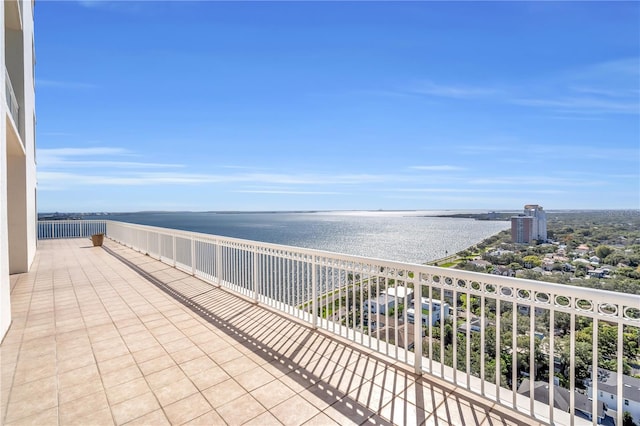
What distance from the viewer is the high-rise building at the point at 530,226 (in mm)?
8312

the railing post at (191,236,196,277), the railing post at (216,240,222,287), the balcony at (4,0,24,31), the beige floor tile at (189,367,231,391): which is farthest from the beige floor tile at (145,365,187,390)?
the balcony at (4,0,24,31)

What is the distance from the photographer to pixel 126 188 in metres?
35.0

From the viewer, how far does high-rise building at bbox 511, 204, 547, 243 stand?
831 cm

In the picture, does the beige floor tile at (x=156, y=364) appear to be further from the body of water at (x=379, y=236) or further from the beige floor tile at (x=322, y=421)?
the body of water at (x=379, y=236)

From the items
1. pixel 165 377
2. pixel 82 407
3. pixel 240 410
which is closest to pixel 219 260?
pixel 165 377

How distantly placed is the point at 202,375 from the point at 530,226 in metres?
9.48

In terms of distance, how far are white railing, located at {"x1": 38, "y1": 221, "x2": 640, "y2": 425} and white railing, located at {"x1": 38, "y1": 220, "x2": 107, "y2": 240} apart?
1689 centimetres

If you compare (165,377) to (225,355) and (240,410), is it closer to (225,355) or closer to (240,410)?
(225,355)

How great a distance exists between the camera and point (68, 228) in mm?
17906

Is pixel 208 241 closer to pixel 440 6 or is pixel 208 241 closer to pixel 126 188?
pixel 440 6

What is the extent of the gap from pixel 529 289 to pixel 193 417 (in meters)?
2.68

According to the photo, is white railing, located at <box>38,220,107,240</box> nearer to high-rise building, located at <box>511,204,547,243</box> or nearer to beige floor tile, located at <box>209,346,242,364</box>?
beige floor tile, located at <box>209,346,242,364</box>

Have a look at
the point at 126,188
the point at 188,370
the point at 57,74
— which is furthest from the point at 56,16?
the point at 126,188

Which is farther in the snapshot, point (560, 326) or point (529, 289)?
point (560, 326)
